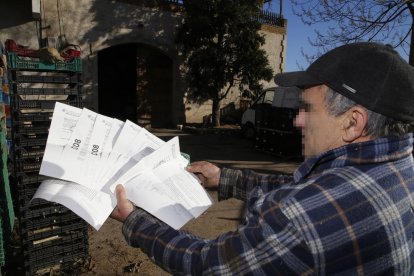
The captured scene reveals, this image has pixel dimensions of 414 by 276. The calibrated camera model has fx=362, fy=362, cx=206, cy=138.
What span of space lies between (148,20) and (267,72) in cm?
514

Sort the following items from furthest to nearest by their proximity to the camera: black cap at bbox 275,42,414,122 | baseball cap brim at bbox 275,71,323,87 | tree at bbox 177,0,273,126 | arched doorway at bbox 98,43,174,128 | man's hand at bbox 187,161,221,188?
arched doorway at bbox 98,43,174,128 < tree at bbox 177,0,273,126 < man's hand at bbox 187,161,221,188 < baseball cap brim at bbox 275,71,323,87 < black cap at bbox 275,42,414,122

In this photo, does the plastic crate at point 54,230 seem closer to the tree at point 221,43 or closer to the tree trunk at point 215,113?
the tree at point 221,43

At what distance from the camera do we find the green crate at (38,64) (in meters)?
2.83

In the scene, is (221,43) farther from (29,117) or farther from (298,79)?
(298,79)

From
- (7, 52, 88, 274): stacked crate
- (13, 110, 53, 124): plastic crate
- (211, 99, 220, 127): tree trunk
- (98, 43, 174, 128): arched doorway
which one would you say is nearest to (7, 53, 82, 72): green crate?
(7, 52, 88, 274): stacked crate

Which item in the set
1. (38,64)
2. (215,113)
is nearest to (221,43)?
(215,113)

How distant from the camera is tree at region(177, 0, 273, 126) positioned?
1378 cm

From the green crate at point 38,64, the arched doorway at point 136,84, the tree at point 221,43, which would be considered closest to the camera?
the green crate at point 38,64

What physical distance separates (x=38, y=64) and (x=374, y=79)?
8.99 feet

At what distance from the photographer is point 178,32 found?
47.9 feet

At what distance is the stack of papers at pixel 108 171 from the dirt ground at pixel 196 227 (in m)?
2.44

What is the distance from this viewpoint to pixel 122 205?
4.61ft

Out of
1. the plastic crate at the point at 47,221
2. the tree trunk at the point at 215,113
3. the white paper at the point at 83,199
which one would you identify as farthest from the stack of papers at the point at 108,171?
the tree trunk at the point at 215,113

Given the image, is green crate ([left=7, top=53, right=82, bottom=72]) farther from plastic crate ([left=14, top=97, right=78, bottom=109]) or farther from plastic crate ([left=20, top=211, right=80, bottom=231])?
plastic crate ([left=20, top=211, right=80, bottom=231])
